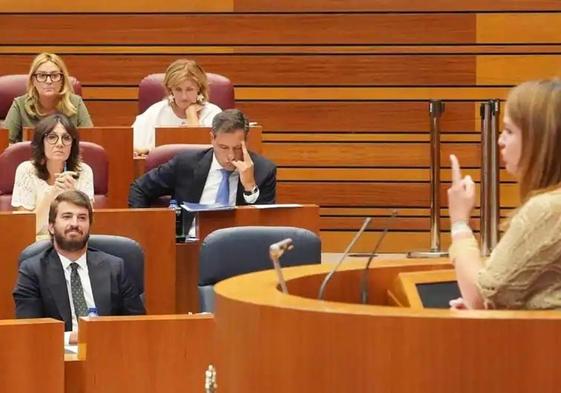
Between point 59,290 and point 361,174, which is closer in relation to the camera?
point 59,290

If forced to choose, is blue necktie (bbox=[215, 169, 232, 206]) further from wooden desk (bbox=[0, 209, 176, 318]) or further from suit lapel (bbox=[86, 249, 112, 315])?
suit lapel (bbox=[86, 249, 112, 315])

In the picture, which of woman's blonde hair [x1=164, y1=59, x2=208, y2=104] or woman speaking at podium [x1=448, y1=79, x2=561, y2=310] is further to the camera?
woman's blonde hair [x1=164, y1=59, x2=208, y2=104]

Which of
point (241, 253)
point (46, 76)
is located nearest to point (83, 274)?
point (241, 253)

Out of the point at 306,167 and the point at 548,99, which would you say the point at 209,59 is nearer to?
the point at 306,167

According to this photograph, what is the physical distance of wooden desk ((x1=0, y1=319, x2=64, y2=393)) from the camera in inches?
153

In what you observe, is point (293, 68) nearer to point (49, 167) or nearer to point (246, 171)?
point (246, 171)

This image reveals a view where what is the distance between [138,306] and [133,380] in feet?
2.51

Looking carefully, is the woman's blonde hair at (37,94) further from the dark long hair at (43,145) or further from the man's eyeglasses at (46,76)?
the dark long hair at (43,145)

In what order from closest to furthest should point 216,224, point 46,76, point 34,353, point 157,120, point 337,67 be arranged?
1. point 34,353
2. point 216,224
3. point 46,76
4. point 157,120
5. point 337,67

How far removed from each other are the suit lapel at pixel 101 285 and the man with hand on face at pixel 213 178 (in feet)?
4.09

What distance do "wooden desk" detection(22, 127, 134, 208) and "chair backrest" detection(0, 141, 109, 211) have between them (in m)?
0.30

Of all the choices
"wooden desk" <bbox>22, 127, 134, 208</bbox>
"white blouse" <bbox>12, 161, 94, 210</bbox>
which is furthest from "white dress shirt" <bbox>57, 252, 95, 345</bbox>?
"wooden desk" <bbox>22, 127, 134, 208</bbox>

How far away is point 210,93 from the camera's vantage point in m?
7.24

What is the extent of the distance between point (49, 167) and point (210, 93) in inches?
68.2
